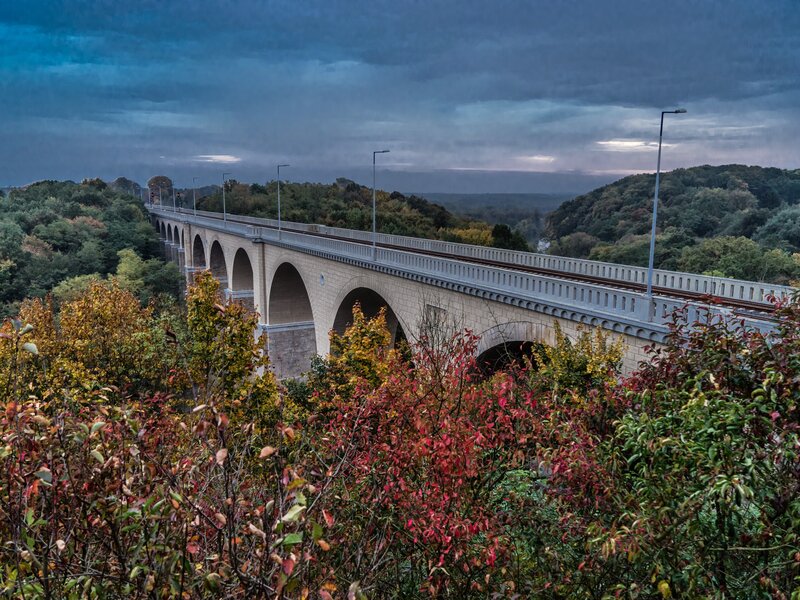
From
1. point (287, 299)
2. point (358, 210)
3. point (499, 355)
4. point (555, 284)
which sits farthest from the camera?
point (358, 210)

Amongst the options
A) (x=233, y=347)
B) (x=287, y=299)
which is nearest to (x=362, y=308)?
(x=287, y=299)

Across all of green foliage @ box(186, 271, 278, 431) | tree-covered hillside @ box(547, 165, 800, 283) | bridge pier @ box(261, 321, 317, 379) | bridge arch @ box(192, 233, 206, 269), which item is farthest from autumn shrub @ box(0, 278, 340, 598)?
bridge arch @ box(192, 233, 206, 269)

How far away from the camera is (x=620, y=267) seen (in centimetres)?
1933

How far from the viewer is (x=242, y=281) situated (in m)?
52.9

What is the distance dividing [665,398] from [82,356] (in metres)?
18.6

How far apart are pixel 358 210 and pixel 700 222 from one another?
46.8 m

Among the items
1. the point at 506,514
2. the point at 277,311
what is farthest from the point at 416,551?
the point at 277,311

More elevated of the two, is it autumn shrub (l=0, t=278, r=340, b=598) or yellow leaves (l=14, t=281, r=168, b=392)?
autumn shrub (l=0, t=278, r=340, b=598)

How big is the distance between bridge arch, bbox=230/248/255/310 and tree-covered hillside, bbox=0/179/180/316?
6.66 metres

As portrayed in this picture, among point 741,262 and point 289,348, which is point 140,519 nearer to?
point 741,262

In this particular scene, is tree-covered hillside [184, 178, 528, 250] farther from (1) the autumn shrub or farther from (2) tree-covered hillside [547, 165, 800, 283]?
(1) the autumn shrub

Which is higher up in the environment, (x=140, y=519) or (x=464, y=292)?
(x=140, y=519)

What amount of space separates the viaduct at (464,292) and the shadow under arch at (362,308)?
65 millimetres

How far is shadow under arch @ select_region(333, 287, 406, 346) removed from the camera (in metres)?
28.6
